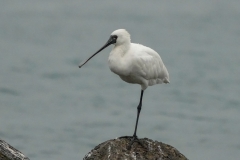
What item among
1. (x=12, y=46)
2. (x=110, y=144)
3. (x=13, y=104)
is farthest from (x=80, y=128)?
(x=110, y=144)

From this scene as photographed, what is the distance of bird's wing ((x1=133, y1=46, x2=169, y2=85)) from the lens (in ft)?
57.6

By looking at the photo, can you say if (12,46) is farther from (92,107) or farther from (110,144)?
(110,144)


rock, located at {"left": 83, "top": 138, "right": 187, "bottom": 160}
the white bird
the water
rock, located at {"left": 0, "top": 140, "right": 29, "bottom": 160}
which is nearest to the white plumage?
the white bird

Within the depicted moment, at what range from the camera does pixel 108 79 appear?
49.9 metres

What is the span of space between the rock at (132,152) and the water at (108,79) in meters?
21.0

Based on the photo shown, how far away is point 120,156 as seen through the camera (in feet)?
52.0

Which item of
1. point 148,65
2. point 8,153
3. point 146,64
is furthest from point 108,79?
point 8,153

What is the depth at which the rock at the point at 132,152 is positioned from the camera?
1588 cm

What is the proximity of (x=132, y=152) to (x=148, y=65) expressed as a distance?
2.50m

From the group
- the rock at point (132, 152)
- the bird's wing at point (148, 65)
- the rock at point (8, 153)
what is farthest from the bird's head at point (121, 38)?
the rock at point (8, 153)

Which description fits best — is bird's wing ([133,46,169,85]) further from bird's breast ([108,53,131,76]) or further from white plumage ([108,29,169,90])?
bird's breast ([108,53,131,76])

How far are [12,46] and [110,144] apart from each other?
3824 cm

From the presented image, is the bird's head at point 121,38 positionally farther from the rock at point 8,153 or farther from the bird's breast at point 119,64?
the rock at point 8,153

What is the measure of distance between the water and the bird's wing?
18867 millimetres
